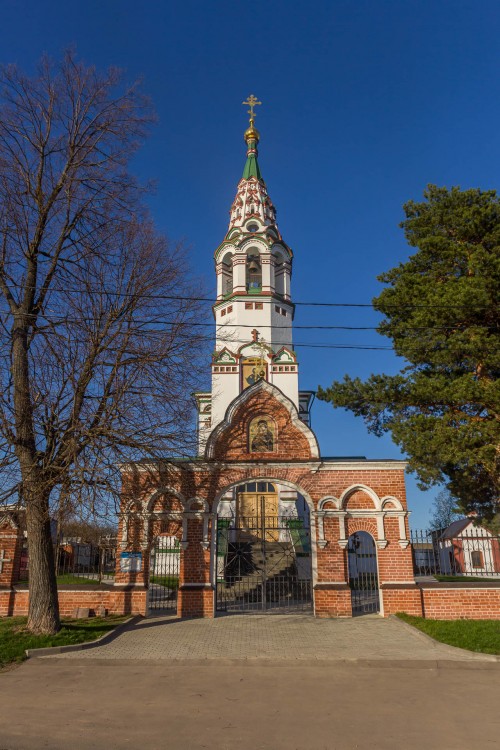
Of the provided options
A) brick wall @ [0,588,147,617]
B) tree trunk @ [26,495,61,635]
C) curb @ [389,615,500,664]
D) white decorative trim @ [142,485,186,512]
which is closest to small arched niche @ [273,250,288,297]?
white decorative trim @ [142,485,186,512]

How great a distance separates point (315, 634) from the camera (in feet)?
39.0

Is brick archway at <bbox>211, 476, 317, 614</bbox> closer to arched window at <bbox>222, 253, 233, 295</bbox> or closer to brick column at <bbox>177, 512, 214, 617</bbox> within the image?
brick column at <bbox>177, 512, 214, 617</bbox>

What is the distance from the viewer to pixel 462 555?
107 ft

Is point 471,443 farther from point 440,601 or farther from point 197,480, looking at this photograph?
point 197,480

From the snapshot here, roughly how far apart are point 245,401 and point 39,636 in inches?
318

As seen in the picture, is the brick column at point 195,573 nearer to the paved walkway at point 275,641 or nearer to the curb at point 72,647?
the paved walkway at point 275,641

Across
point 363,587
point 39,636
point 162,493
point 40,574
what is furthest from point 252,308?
point 39,636

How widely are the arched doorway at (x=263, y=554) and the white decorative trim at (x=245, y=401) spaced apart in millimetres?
1619

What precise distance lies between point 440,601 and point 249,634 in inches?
207

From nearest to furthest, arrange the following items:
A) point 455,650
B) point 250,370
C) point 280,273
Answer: point 455,650
point 250,370
point 280,273

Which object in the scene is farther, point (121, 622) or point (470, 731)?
point (121, 622)

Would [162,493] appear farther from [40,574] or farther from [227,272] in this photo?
[227,272]

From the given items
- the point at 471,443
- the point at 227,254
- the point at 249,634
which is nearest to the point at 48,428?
the point at 249,634

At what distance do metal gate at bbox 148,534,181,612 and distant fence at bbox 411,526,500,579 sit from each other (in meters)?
7.28
